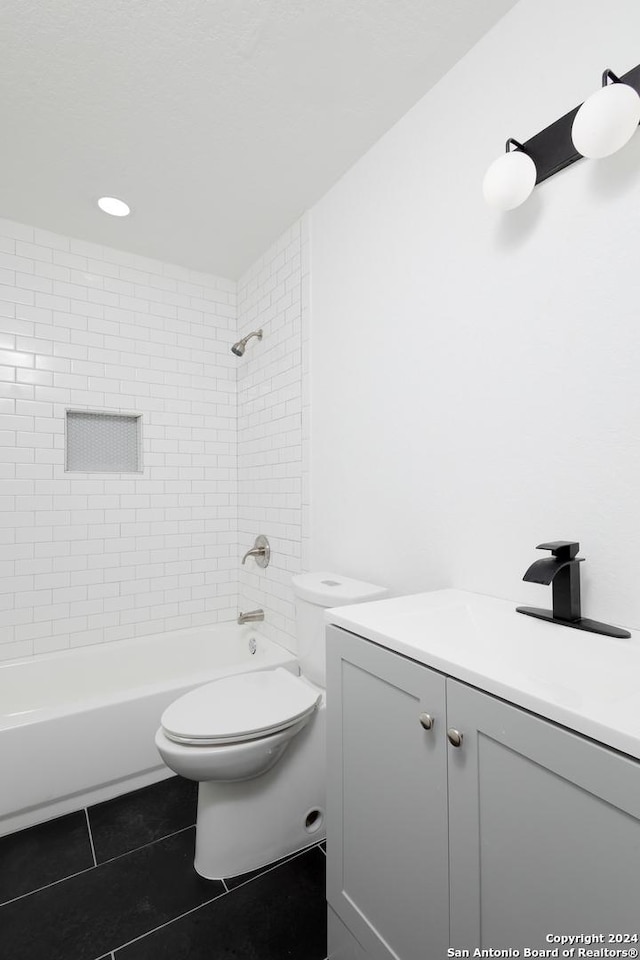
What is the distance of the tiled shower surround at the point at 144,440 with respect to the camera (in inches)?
89.9

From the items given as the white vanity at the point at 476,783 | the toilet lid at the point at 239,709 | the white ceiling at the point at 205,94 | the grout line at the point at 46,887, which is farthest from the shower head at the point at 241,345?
the grout line at the point at 46,887

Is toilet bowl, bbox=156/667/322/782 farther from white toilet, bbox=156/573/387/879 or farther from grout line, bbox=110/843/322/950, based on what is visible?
grout line, bbox=110/843/322/950

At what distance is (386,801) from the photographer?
964 mm

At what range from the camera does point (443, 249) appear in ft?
4.77

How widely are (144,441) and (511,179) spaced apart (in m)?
2.19

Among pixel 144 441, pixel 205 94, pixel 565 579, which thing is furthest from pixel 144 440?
pixel 565 579

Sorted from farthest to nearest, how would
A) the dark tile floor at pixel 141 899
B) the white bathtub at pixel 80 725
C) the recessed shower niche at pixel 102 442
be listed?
1. the recessed shower niche at pixel 102 442
2. the white bathtub at pixel 80 725
3. the dark tile floor at pixel 141 899

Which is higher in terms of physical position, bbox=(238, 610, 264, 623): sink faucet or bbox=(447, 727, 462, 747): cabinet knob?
bbox=(447, 727, 462, 747): cabinet knob

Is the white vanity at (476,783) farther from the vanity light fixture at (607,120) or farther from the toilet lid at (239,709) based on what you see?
the vanity light fixture at (607,120)

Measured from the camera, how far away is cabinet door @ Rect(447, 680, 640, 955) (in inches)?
22.8

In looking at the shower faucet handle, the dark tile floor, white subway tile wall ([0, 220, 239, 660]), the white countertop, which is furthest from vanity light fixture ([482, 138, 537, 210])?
the dark tile floor

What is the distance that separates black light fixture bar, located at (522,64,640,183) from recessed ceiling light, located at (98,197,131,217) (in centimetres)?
179

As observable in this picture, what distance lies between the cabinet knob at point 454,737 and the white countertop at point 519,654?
0.31 ft

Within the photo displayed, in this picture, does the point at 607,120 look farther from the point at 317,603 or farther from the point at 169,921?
the point at 169,921
